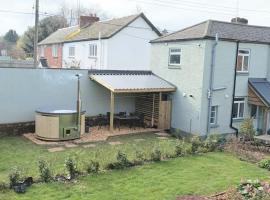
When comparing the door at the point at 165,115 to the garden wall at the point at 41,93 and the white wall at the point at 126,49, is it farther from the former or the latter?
the white wall at the point at 126,49

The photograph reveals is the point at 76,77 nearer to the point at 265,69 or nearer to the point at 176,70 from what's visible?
the point at 176,70

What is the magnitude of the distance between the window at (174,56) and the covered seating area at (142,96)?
1.31 meters

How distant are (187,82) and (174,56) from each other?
207 cm

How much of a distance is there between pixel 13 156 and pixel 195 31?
1234 centimetres

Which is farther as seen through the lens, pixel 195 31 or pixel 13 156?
pixel 195 31

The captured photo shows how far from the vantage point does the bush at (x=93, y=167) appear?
13.2 metres

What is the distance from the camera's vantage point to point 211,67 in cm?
2052

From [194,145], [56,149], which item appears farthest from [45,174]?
[194,145]

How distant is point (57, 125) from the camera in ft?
61.5


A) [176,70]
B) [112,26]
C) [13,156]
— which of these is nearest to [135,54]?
[112,26]

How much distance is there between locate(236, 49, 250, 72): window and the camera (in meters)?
21.8

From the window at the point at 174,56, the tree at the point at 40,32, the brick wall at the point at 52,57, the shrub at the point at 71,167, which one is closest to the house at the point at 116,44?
the brick wall at the point at 52,57

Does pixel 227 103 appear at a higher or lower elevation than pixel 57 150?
higher

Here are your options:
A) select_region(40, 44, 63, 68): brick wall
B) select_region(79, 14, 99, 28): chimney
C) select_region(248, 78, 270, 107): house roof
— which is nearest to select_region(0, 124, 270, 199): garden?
select_region(248, 78, 270, 107): house roof
